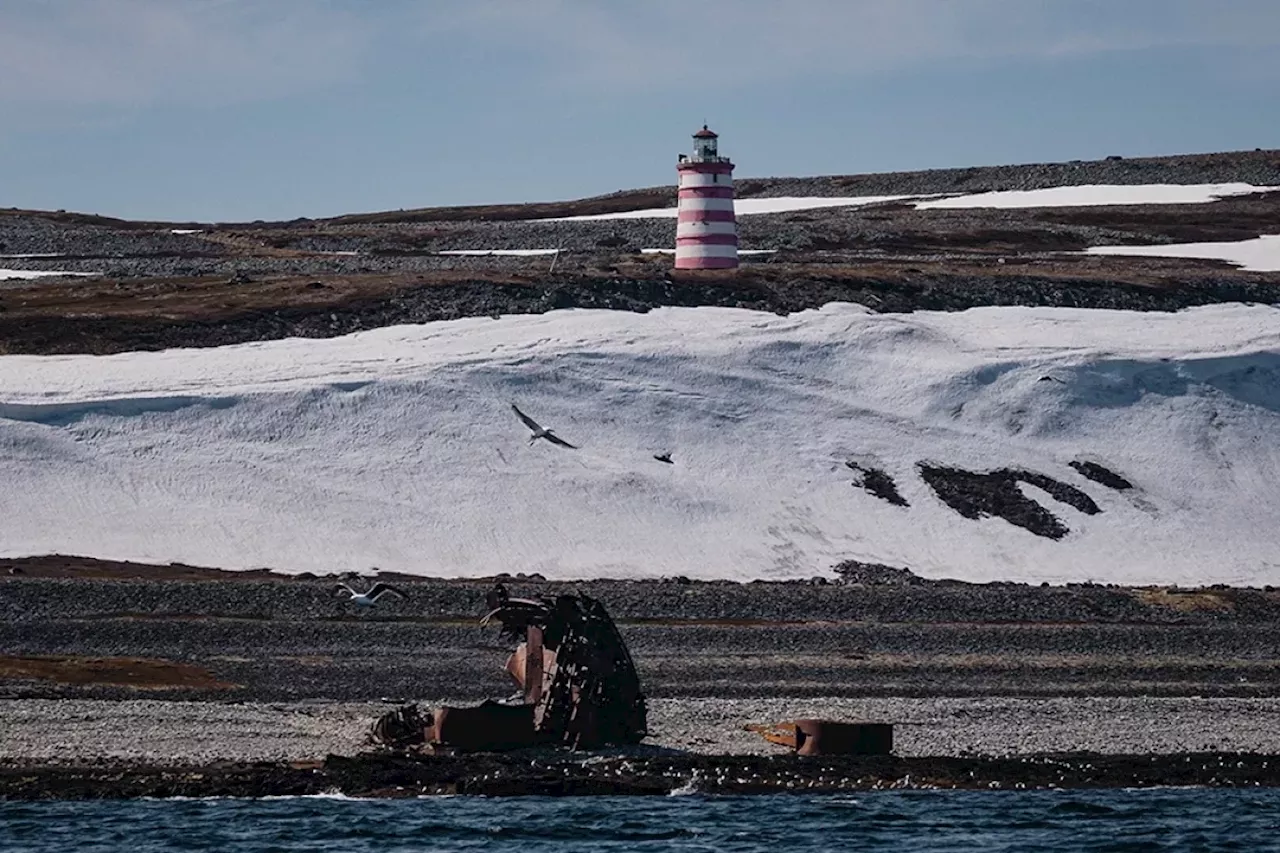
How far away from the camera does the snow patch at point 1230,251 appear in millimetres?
90438

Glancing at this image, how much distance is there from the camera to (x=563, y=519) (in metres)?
54.6

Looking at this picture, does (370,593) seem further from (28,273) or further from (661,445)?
(28,273)

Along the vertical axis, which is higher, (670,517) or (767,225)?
(767,225)

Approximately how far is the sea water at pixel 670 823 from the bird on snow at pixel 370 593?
15829 millimetres

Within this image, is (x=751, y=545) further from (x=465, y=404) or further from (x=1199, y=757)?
(x=1199, y=757)

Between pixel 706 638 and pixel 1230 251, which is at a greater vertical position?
pixel 1230 251

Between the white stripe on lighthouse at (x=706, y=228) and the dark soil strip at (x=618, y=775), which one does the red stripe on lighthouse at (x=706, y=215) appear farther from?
the dark soil strip at (x=618, y=775)

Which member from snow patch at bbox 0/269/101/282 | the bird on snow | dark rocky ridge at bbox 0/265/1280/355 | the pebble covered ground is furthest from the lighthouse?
the pebble covered ground

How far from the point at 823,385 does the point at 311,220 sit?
7345cm

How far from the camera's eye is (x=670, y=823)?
28344 mm

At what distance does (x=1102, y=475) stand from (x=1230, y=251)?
118 feet

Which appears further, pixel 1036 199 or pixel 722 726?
pixel 1036 199

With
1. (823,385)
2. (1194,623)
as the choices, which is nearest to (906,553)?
(1194,623)

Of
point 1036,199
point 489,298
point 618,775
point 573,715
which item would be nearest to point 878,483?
point 489,298
